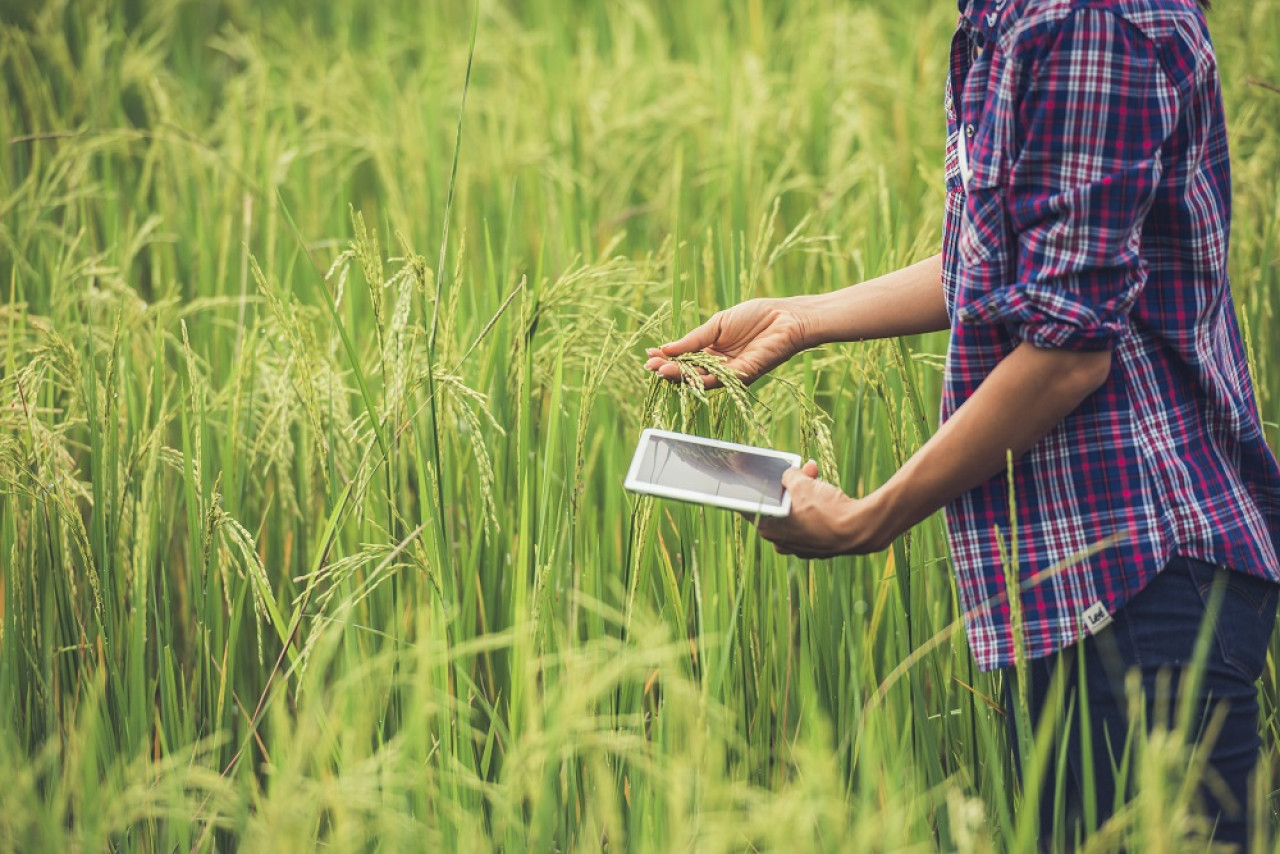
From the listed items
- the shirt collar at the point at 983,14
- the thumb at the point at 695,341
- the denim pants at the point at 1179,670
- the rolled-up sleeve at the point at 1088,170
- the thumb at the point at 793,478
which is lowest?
the denim pants at the point at 1179,670

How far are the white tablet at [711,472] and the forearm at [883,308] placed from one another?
0.83 ft

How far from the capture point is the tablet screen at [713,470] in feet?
4.13

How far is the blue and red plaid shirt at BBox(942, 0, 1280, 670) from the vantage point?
1037mm

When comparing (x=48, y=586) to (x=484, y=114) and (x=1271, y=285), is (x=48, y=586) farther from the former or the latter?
(x=484, y=114)

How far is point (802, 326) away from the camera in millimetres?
1511

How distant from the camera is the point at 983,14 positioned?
1.11m

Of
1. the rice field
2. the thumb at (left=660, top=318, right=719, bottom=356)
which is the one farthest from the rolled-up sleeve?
the thumb at (left=660, top=318, right=719, bottom=356)

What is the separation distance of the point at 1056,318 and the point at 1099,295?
5 centimetres

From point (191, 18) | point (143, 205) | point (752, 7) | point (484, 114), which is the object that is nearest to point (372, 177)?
point (484, 114)

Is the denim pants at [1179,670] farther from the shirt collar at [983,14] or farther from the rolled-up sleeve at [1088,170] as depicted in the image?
the shirt collar at [983,14]

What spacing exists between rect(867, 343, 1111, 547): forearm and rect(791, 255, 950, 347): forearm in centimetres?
33

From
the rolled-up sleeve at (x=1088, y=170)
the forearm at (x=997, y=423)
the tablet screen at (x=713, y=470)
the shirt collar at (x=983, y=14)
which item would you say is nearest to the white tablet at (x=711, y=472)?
the tablet screen at (x=713, y=470)

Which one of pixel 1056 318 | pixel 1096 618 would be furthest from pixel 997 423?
pixel 1096 618

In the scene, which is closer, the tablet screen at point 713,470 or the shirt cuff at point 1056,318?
the shirt cuff at point 1056,318
